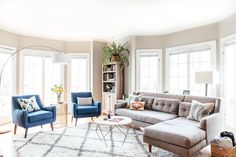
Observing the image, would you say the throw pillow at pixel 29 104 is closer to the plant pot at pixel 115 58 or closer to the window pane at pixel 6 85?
the window pane at pixel 6 85

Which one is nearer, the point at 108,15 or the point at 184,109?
the point at 108,15

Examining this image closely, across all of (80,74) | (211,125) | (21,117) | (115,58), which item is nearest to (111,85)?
(115,58)

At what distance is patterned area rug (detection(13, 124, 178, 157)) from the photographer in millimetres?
2984

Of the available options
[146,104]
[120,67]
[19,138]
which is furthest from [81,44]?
[19,138]

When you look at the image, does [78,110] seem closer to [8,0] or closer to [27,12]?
[27,12]

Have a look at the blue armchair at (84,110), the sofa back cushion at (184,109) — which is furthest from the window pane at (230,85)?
the blue armchair at (84,110)

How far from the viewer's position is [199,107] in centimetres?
349

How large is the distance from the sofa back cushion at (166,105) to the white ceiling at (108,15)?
1866 mm

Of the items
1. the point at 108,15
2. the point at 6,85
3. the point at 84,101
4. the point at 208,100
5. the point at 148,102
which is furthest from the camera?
the point at 84,101

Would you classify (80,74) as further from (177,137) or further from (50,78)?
(177,137)

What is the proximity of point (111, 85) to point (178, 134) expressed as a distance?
3.69m

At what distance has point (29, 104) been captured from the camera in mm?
4262

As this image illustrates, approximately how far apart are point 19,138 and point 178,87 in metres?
4.18

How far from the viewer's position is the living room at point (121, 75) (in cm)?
316
